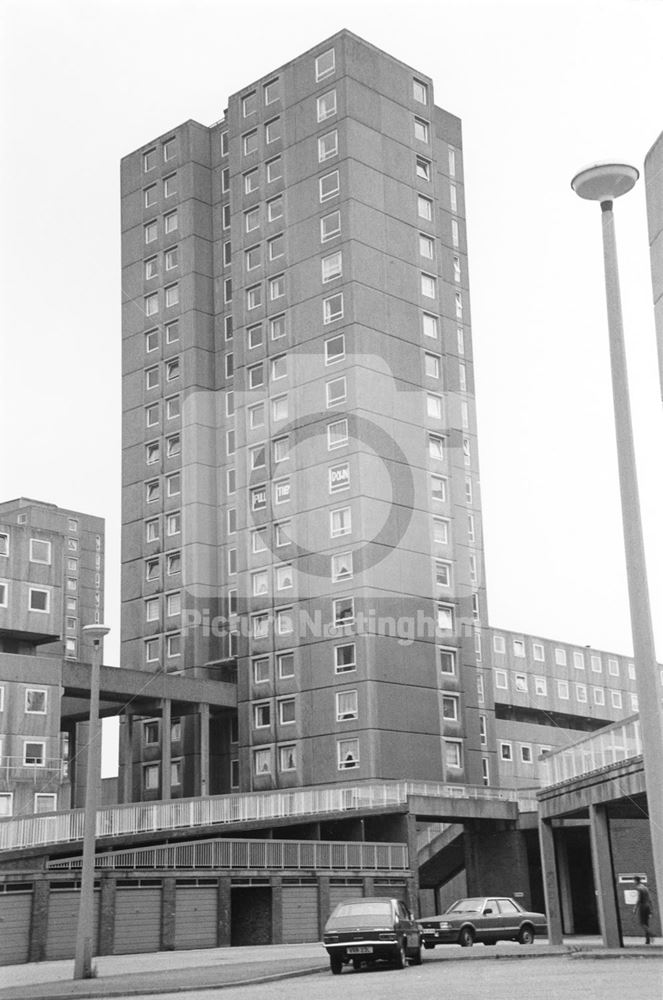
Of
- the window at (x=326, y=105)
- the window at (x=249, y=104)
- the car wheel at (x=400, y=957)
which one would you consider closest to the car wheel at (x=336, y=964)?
the car wheel at (x=400, y=957)

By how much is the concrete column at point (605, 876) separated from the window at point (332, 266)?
44.4m

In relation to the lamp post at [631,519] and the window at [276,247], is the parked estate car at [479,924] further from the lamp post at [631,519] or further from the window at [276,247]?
the window at [276,247]

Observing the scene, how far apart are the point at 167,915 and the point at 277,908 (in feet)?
18.4

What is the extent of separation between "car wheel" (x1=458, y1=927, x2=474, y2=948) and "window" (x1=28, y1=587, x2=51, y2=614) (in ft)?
116

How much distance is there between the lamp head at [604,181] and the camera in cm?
1237

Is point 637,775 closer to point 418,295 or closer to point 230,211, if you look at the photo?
point 418,295

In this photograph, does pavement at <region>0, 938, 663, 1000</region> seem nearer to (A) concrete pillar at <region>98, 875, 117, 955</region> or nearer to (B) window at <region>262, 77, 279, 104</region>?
(A) concrete pillar at <region>98, 875, 117, 955</region>

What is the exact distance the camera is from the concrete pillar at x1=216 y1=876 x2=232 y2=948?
1613 inches

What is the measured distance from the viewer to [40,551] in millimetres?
67625

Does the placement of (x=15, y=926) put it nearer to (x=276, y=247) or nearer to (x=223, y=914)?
(x=223, y=914)

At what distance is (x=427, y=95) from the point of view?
76938 millimetres

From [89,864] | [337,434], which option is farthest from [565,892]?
[89,864]

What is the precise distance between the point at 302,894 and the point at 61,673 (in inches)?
938

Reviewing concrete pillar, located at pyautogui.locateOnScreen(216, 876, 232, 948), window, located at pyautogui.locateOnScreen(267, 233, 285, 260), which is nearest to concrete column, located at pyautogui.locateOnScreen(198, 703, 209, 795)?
window, located at pyautogui.locateOnScreen(267, 233, 285, 260)
